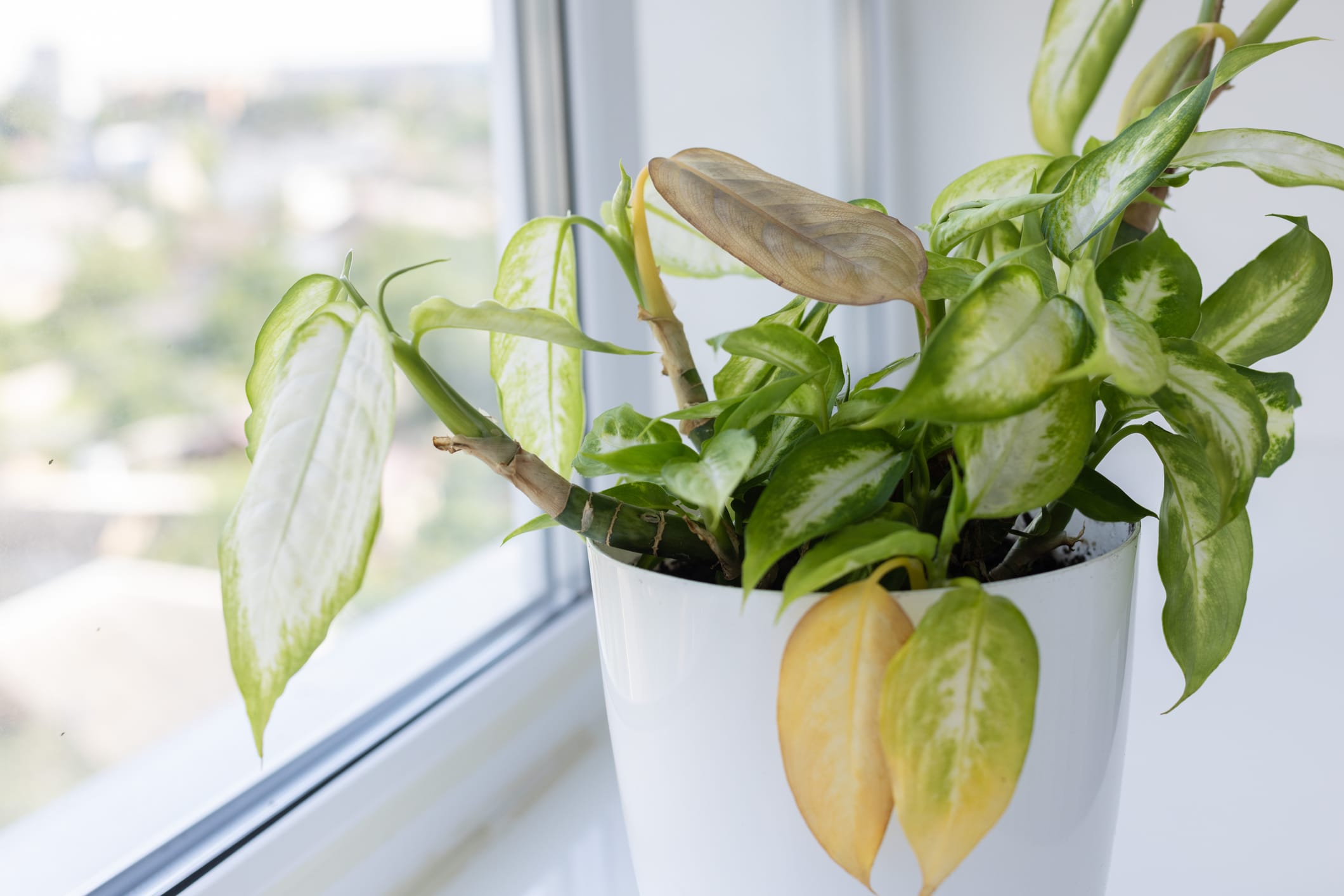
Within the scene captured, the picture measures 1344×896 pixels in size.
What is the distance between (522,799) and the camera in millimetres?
610

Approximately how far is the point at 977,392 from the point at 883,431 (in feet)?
0.29

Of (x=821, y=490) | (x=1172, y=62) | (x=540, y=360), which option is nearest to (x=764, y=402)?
(x=821, y=490)

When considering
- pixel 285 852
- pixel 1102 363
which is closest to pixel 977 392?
pixel 1102 363

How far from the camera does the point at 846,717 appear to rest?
0.27m

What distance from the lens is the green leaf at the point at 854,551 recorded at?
25 cm

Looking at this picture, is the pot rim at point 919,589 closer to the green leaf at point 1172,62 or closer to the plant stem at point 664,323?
the plant stem at point 664,323

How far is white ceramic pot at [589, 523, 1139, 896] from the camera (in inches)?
11.7

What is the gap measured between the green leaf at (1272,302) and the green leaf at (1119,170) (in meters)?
0.08

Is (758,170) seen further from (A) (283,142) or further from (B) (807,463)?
(A) (283,142)

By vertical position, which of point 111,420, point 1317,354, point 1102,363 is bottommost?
point 1317,354

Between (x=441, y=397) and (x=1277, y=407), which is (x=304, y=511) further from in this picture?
(x=1277, y=407)

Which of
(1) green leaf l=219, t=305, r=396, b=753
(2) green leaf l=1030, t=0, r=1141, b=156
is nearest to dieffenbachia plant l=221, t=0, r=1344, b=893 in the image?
(1) green leaf l=219, t=305, r=396, b=753

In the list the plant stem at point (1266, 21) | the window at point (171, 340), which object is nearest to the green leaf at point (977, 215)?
the plant stem at point (1266, 21)

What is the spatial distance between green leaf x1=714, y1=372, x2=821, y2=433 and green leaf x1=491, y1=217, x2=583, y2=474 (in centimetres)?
11
